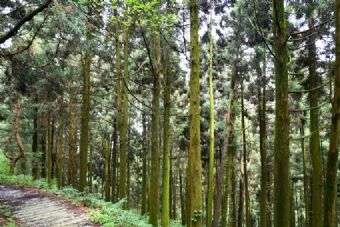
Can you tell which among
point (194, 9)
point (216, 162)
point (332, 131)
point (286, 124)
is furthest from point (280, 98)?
point (216, 162)

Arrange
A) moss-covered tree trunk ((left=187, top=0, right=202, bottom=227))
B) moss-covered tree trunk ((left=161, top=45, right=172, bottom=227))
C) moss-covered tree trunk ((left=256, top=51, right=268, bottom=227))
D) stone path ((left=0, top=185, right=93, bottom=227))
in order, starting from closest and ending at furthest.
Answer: moss-covered tree trunk ((left=187, top=0, right=202, bottom=227)) < stone path ((left=0, top=185, right=93, bottom=227)) < moss-covered tree trunk ((left=161, top=45, right=172, bottom=227)) < moss-covered tree trunk ((left=256, top=51, right=268, bottom=227))

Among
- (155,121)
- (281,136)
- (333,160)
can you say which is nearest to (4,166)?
(155,121)

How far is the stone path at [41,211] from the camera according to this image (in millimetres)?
11383

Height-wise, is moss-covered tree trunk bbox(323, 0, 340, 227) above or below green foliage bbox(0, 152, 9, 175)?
above

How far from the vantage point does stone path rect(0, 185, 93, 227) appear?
1138cm

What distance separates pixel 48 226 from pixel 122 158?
5.11m

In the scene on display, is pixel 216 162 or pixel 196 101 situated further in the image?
pixel 216 162

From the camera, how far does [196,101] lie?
9.26 m

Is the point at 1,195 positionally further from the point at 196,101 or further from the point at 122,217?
the point at 196,101

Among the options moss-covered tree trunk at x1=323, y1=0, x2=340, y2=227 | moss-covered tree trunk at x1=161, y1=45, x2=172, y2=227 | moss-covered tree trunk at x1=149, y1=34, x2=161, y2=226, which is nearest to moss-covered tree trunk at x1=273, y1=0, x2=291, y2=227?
moss-covered tree trunk at x1=323, y1=0, x2=340, y2=227

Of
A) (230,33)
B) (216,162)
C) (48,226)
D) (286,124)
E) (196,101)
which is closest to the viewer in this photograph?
(286,124)

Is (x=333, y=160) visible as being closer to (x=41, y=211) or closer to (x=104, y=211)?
(x=104, y=211)

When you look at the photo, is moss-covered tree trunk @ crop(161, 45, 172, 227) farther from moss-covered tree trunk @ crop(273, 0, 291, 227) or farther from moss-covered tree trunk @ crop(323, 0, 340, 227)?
moss-covered tree trunk @ crop(323, 0, 340, 227)

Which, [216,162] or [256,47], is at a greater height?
[256,47]
